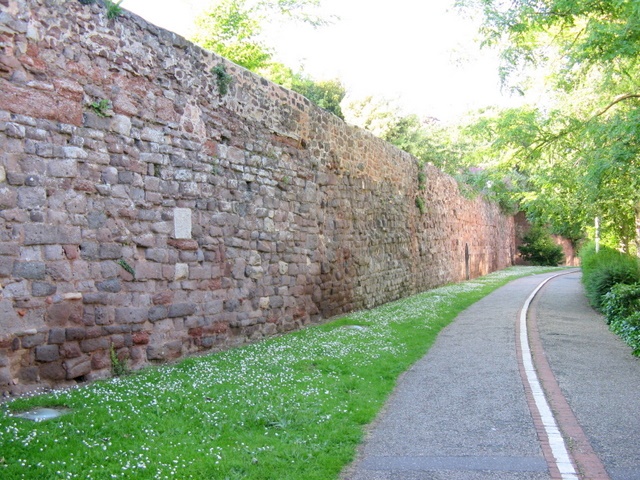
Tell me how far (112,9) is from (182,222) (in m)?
2.96

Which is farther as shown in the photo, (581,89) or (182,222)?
(581,89)

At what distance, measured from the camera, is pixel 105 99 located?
7988mm

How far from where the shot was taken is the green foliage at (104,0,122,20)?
799 centimetres

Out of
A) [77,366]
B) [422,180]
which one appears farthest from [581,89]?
[77,366]

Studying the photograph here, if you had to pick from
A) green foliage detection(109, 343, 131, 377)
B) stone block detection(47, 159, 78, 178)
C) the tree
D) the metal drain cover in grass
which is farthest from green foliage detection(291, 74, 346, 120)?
the metal drain cover in grass

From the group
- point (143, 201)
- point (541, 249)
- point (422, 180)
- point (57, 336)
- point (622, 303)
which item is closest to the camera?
point (57, 336)

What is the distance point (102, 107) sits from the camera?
313 inches

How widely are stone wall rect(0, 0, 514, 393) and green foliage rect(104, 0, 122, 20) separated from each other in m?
0.11

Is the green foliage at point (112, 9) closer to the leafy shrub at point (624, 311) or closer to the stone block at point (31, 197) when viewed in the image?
the stone block at point (31, 197)

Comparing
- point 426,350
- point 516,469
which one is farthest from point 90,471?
point 426,350

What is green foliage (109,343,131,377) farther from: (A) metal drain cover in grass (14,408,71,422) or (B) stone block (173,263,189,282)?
(A) metal drain cover in grass (14,408,71,422)

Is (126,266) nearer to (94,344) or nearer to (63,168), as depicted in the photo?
(94,344)

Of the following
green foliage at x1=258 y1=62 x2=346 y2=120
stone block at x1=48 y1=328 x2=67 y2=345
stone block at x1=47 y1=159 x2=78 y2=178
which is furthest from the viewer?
green foliage at x1=258 y1=62 x2=346 y2=120

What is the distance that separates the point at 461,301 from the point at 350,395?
40.2 ft
